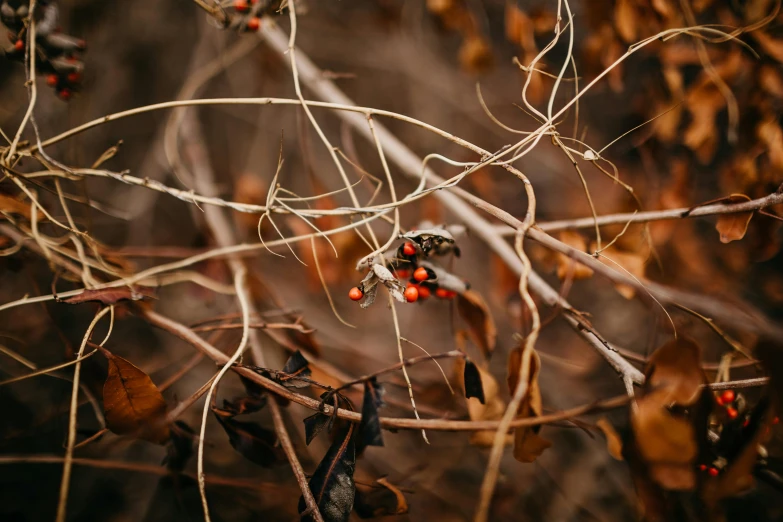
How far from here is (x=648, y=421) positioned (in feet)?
1.29

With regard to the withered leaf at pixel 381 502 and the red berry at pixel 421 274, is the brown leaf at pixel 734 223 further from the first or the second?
the withered leaf at pixel 381 502

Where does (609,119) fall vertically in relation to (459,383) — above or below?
above

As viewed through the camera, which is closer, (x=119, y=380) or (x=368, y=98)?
(x=119, y=380)

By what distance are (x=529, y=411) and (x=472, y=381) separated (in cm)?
8

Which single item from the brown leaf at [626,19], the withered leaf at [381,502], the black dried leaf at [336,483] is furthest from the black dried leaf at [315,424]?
the brown leaf at [626,19]

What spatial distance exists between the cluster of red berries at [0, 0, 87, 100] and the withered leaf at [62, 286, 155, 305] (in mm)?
372

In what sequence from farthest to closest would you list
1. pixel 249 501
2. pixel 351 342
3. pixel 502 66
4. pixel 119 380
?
pixel 502 66, pixel 351 342, pixel 249 501, pixel 119 380

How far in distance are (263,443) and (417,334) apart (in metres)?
0.81

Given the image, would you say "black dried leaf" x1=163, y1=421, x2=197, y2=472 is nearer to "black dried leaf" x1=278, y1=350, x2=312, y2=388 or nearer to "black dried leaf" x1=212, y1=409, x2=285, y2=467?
"black dried leaf" x1=212, y1=409, x2=285, y2=467

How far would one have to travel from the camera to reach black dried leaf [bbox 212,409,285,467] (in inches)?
23.3

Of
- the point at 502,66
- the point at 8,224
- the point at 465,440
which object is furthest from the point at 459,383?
the point at 502,66

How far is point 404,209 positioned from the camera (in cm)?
137

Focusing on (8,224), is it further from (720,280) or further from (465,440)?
(720,280)

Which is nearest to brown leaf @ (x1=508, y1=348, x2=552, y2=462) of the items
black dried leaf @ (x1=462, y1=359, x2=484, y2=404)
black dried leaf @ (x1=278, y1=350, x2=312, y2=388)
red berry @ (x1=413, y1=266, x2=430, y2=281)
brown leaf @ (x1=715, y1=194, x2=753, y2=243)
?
black dried leaf @ (x1=462, y1=359, x2=484, y2=404)
